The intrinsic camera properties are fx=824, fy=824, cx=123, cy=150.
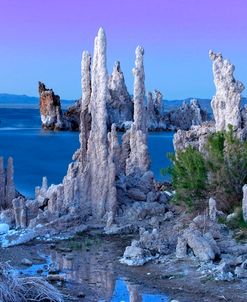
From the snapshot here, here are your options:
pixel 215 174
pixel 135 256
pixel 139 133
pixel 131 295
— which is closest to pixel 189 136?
pixel 139 133

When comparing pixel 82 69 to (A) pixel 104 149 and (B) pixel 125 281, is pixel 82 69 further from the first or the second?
(B) pixel 125 281

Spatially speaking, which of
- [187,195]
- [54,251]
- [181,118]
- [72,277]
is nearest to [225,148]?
[187,195]

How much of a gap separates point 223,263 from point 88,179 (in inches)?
247

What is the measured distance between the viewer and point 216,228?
1669 cm

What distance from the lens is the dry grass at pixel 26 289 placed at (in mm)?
11727

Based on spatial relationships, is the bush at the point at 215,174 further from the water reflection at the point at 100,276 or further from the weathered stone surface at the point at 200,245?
the weathered stone surface at the point at 200,245

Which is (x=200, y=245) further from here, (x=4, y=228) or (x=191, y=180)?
(x=4, y=228)

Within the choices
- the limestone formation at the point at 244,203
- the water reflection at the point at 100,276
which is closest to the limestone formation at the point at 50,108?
the water reflection at the point at 100,276

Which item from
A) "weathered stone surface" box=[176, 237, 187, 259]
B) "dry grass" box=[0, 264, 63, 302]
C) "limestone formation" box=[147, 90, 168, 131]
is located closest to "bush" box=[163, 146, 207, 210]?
"weathered stone surface" box=[176, 237, 187, 259]

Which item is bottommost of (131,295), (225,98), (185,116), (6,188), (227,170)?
(131,295)

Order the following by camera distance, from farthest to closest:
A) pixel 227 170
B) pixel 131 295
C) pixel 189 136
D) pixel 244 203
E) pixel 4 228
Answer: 1. pixel 189 136
2. pixel 4 228
3. pixel 227 170
4. pixel 244 203
5. pixel 131 295

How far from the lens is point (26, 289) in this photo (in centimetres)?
1209

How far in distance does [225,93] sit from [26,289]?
1158 cm

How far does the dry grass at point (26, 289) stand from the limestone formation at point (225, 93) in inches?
415
